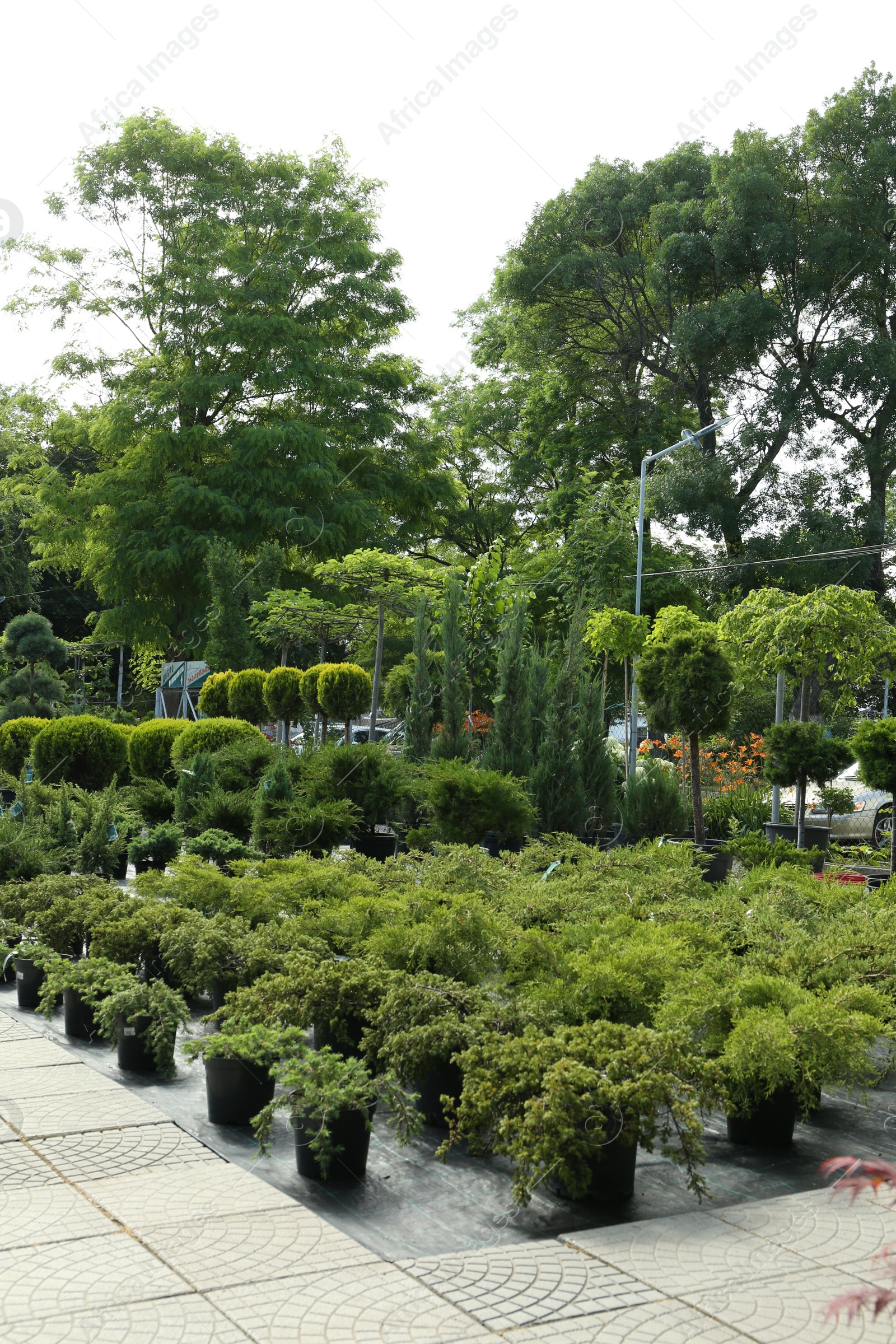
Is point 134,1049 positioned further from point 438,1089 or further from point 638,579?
point 638,579

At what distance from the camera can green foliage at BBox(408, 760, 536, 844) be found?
10.4m

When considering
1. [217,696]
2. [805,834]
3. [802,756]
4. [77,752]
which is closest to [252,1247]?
[802,756]

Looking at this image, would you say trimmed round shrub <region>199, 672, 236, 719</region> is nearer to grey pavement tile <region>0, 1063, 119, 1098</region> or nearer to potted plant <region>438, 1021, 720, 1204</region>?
grey pavement tile <region>0, 1063, 119, 1098</region>

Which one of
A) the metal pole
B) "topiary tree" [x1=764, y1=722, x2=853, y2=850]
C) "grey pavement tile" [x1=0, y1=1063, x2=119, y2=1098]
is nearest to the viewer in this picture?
"grey pavement tile" [x1=0, y1=1063, x2=119, y2=1098]

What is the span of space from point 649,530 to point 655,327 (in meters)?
5.16

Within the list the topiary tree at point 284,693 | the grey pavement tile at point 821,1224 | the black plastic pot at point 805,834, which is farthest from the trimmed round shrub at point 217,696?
the grey pavement tile at point 821,1224

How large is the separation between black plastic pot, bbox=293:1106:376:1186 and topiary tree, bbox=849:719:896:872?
21.2 ft

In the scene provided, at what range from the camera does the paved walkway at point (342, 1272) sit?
2811mm

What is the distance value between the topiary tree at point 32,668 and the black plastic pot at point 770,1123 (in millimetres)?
15761

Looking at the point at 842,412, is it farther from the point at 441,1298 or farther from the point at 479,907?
the point at 441,1298

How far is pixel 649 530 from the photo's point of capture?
2834cm

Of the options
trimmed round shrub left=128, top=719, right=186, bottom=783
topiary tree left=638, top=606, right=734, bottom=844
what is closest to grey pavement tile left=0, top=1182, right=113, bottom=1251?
topiary tree left=638, top=606, right=734, bottom=844

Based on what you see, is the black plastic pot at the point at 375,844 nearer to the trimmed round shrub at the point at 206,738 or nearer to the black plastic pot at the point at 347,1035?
the trimmed round shrub at the point at 206,738

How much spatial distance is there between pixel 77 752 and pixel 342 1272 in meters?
11.3
